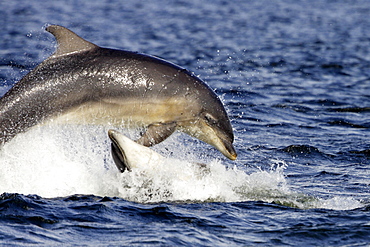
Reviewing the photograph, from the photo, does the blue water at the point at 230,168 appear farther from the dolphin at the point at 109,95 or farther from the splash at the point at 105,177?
the dolphin at the point at 109,95

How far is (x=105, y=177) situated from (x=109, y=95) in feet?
4.65

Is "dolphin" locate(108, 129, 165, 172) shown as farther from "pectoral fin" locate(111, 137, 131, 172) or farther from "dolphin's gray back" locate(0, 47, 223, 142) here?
"dolphin's gray back" locate(0, 47, 223, 142)

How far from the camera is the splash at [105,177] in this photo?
10930mm

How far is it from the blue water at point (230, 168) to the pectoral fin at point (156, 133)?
52cm

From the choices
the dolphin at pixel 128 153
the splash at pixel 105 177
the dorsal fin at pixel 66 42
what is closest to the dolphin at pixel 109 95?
the dorsal fin at pixel 66 42

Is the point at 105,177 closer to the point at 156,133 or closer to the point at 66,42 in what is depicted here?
the point at 156,133

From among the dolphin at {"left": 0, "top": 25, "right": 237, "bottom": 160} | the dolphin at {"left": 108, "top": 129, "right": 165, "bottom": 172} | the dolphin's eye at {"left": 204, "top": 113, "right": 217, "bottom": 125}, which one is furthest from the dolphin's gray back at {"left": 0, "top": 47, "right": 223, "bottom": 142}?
the dolphin at {"left": 108, "top": 129, "right": 165, "bottom": 172}

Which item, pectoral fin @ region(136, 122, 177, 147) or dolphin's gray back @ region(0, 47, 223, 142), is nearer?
dolphin's gray back @ region(0, 47, 223, 142)

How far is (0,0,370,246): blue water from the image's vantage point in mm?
9352

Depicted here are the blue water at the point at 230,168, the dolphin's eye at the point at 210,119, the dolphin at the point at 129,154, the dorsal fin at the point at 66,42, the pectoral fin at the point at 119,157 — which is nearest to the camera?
the blue water at the point at 230,168

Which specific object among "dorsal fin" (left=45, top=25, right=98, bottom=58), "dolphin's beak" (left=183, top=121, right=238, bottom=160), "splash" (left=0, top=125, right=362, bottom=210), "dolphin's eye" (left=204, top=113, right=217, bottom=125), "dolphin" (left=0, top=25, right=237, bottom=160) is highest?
"dorsal fin" (left=45, top=25, right=98, bottom=58)

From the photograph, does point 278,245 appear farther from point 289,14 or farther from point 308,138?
point 289,14

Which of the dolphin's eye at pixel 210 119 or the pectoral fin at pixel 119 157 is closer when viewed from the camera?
the pectoral fin at pixel 119 157

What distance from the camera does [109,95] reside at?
11.2 m
